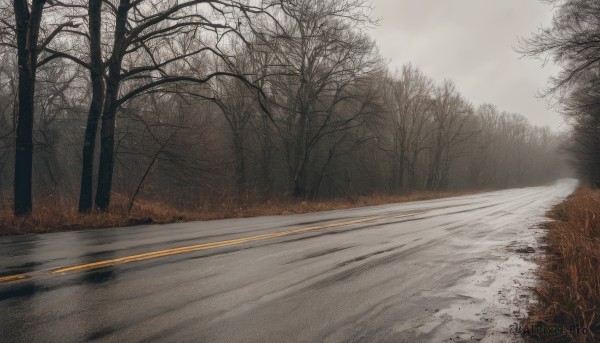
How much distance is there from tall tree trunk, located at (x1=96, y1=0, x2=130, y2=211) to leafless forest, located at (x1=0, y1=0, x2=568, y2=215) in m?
0.04

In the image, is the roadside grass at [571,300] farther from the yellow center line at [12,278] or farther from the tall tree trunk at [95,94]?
the tall tree trunk at [95,94]

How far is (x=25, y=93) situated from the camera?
10.7 meters

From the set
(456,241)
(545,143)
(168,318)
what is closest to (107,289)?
(168,318)

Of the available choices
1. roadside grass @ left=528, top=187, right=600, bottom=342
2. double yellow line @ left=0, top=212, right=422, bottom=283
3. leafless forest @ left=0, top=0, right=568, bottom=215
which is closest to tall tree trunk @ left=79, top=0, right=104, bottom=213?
leafless forest @ left=0, top=0, right=568, bottom=215

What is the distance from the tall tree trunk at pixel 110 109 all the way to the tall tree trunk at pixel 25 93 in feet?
7.04

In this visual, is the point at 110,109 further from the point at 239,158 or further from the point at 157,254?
the point at 239,158

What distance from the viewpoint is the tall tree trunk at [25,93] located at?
10469 millimetres

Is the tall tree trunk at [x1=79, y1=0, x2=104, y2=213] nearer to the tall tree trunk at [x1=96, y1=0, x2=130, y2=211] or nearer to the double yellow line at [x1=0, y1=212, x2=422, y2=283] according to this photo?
the tall tree trunk at [x1=96, y1=0, x2=130, y2=211]

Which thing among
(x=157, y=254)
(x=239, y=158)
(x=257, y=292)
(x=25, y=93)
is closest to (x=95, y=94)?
(x=25, y=93)

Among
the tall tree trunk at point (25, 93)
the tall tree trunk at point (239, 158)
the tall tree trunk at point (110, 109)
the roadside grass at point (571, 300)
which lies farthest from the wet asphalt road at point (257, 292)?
the tall tree trunk at point (239, 158)

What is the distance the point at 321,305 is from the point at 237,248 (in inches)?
114

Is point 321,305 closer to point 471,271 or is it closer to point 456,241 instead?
point 471,271

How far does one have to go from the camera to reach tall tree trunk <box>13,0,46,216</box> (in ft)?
34.3

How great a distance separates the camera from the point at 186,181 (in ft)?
67.5
